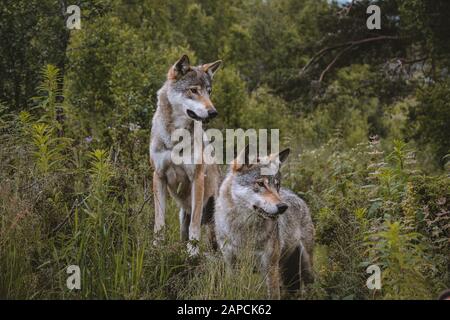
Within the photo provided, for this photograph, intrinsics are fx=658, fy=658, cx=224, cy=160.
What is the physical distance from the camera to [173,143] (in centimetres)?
805

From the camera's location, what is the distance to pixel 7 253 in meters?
5.60

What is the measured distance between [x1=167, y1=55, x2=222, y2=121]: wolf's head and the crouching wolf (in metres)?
0.85

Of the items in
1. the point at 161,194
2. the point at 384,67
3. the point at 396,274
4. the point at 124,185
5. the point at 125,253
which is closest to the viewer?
the point at 396,274

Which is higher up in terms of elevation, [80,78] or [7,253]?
[80,78]

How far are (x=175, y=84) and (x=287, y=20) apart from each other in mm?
31144

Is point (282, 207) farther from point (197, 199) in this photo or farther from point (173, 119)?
point (173, 119)

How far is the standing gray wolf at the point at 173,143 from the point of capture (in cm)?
802

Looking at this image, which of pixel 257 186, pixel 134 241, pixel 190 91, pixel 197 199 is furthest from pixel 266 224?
pixel 190 91

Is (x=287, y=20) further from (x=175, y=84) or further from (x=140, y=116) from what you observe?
(x=175, y=84)

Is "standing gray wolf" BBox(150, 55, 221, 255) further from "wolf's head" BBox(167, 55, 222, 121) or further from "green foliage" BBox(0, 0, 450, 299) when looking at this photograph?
"green foliage" BBox(0, 0, 450, 299)

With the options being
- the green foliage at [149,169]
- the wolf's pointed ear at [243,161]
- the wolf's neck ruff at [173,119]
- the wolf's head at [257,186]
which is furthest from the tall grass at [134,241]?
the wolf's pointed ear at [243,161]

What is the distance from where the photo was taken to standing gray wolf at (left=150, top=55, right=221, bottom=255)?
8016mm

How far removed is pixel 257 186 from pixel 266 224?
0.42m

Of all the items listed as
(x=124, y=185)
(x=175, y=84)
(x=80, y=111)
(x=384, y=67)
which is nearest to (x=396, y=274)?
(x=124, y=185)
